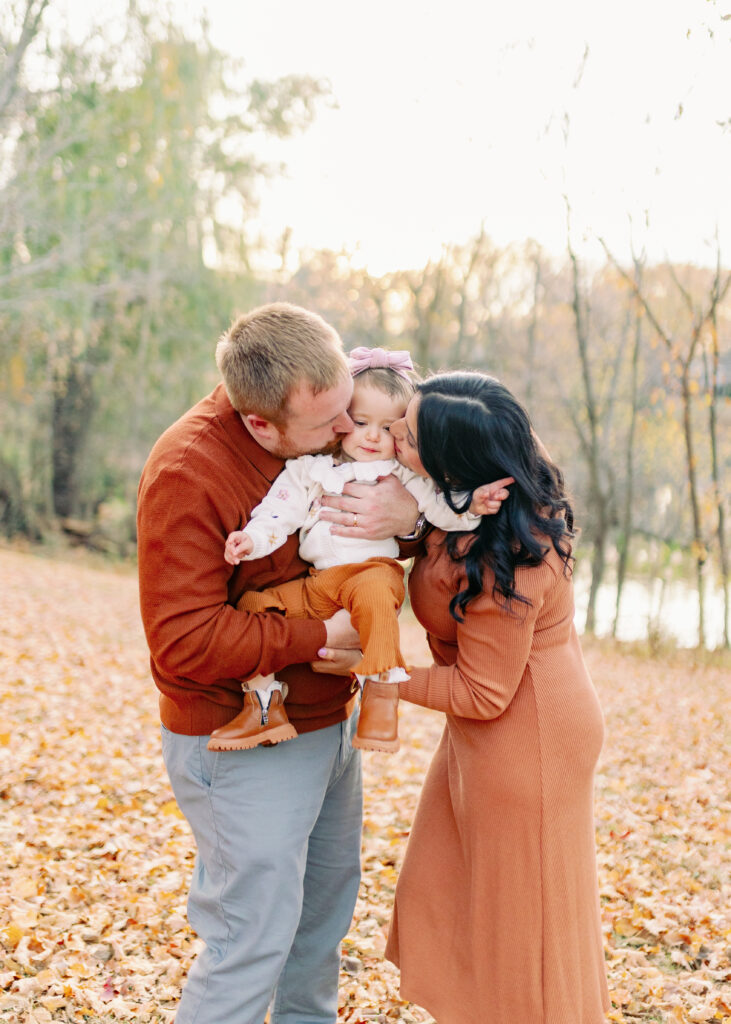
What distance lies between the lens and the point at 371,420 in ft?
8.59

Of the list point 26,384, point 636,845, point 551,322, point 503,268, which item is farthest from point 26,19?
point 551,322

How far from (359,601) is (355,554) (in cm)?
18

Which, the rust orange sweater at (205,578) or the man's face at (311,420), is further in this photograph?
the man's face at (311,420)

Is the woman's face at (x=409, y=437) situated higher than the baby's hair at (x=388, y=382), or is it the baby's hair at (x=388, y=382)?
the baby's hair at (x=388, y=382)

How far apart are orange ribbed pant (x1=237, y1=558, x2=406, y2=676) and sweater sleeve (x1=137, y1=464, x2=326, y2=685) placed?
0.67 ft

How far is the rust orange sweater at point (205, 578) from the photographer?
7.06 ft

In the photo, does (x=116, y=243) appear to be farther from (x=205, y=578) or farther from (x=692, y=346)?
(x=205, y=578)

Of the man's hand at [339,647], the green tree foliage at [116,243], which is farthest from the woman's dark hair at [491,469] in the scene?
the green tree foliage at [116,243]

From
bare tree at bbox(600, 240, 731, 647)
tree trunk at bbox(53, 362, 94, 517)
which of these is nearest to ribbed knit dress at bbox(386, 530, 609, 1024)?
bare tree at bbox(600, 240, 731, 647)

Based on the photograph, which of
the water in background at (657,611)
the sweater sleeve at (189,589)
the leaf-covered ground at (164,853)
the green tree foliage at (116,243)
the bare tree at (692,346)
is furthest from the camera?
the water in background at (657,611)

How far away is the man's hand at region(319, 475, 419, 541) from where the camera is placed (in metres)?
2.51

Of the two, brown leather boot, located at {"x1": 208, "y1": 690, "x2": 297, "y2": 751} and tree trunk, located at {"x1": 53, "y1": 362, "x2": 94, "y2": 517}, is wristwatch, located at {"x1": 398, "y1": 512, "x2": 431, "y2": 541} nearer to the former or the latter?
brown leather boot, located at {"x1": 208, "y1": 690, "x2": 297, "y2": 751}

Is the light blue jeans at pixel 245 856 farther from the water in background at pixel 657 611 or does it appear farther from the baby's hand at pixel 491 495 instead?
the water in background at pixel 657 611

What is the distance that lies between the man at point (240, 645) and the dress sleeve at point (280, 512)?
34 millimetres
